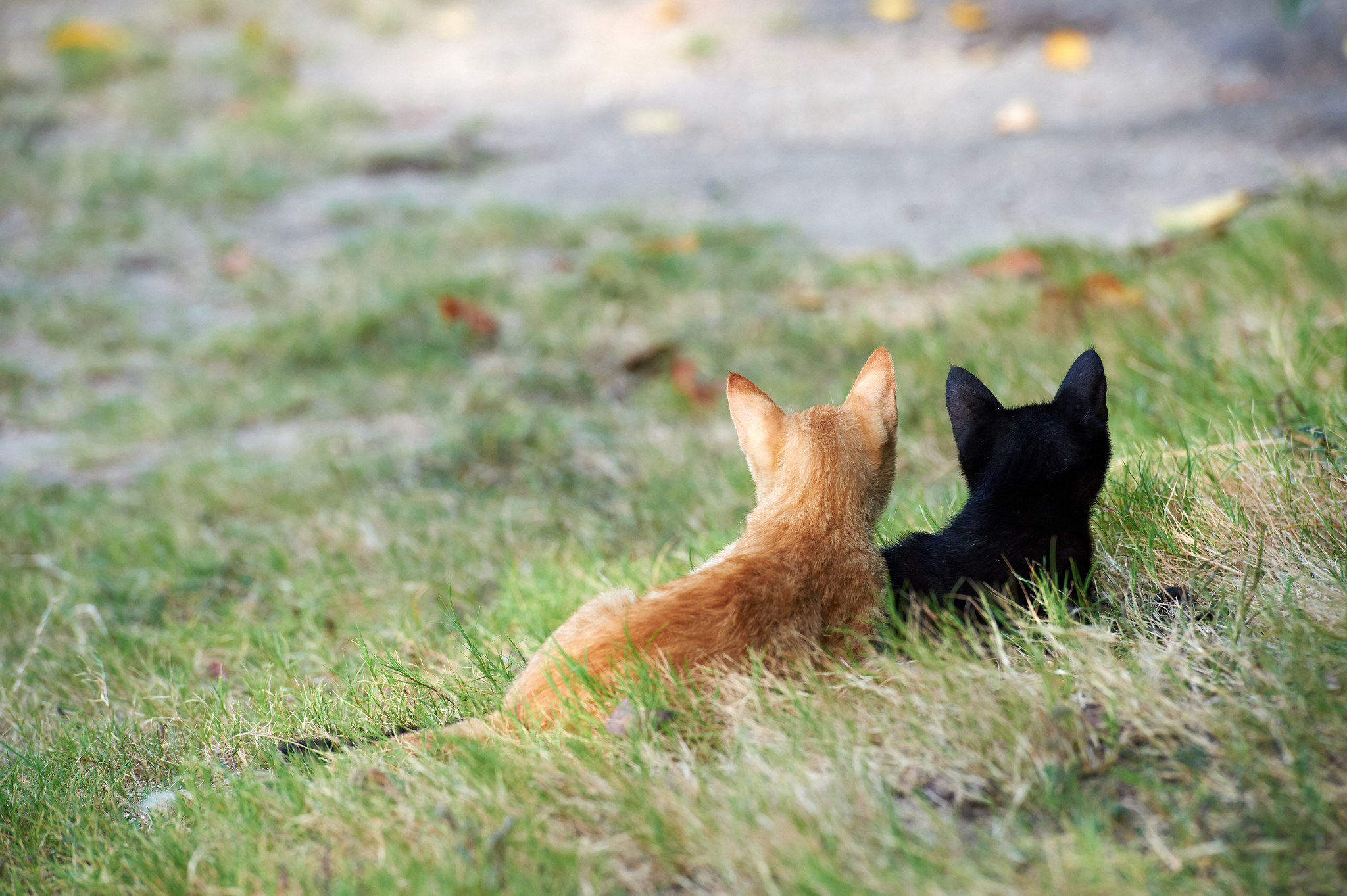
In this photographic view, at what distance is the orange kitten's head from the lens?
2.24m

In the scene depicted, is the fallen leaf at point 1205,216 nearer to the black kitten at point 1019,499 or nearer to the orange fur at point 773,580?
the black kitten at point 1019,499

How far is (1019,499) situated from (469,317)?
149 inches

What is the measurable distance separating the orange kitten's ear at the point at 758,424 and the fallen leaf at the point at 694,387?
6.83ft

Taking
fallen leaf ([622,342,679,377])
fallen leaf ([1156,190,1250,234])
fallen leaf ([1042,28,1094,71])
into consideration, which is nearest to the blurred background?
fallen leaf ([1042,28,1094,71])

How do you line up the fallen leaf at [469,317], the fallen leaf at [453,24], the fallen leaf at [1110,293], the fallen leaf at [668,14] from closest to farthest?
the fallen leaf at [1110,293] → the fallen leaf at [469,317] → the fallen leaf at [668,14] → the fallen leaf at [453,24]

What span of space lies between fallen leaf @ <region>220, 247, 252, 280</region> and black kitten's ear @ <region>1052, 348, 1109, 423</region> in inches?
237

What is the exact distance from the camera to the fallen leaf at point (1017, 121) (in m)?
8.21

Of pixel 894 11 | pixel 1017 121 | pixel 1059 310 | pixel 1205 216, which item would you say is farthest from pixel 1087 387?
pixel 894 11

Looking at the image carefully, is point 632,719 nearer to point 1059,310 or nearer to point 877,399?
point 877,399

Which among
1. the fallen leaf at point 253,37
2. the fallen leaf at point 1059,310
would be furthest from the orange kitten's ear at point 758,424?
the fallen leaf at point 253,37

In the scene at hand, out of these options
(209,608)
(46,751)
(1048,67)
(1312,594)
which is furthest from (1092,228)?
(46,751)

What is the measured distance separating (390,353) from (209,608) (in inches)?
95.8

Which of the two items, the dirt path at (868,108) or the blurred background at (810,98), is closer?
the dirt path at (868,108)

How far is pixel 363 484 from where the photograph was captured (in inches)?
A: 163
